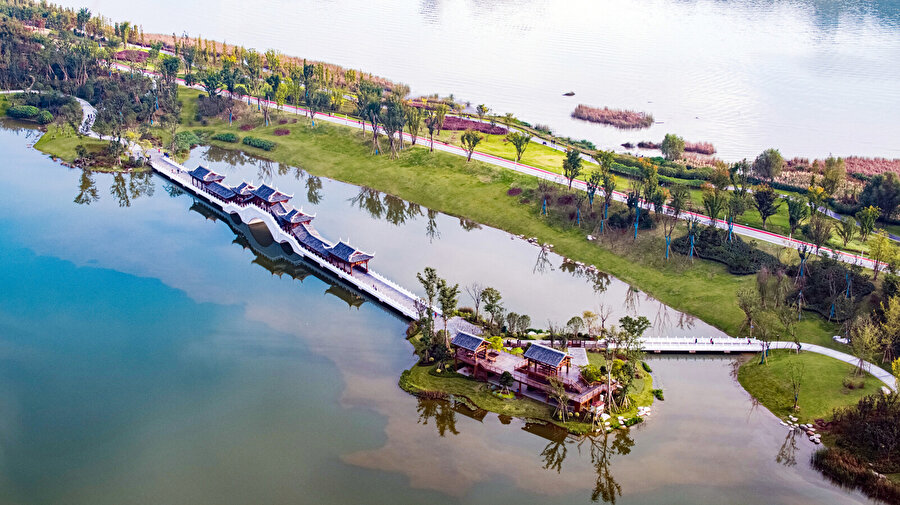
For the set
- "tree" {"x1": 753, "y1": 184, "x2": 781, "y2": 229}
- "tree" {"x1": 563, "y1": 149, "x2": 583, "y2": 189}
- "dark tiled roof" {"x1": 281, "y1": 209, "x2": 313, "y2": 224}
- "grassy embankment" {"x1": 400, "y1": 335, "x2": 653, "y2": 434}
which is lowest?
"grassy embankment" {"x1": 400, "y1": 335, "x2": 653, "y2": 434}

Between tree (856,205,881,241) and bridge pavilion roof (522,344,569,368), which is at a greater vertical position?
tree (856,205,881,241)

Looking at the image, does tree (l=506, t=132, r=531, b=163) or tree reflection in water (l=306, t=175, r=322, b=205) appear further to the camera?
tree (l=506, t=132, r=531, b=163)

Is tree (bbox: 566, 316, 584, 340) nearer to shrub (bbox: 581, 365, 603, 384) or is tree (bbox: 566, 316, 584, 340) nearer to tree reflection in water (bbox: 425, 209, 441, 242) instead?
shrub (bbox: 581, 365, 603, 384)

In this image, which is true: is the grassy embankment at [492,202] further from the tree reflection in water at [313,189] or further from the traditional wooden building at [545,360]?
the traditional wooden building at [545,360]

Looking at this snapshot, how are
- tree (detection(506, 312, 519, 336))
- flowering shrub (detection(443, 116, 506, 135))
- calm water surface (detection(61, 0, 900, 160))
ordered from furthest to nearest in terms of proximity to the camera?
calm water surface (detection(61, 0, 900, 160)) → flowering shrub (detection(443, 116, 506, 135)) → tree (detection(506, 312, 519, 336))

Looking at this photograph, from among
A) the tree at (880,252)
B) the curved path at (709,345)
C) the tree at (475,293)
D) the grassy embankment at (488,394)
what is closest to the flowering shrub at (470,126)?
the tree at (475,293)

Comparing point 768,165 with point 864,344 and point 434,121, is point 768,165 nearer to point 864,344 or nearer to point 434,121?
point 864,344

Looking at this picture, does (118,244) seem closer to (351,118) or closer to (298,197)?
(298,197)

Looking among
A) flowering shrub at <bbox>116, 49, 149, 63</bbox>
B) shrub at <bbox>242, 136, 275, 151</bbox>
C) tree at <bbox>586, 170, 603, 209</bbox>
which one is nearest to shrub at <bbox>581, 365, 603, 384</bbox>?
tree at <bbox>586, 170, 603, 209</bbox>
